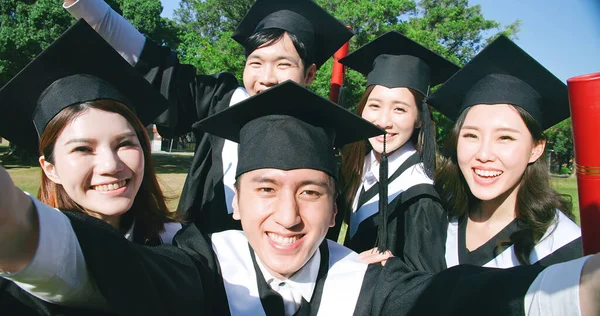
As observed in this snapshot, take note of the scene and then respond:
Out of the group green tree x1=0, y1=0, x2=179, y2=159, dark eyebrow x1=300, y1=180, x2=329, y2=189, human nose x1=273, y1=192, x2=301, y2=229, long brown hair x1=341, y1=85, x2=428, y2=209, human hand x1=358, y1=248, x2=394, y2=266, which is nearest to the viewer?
human nose x1=273, y1=192, x2=301, y2=229

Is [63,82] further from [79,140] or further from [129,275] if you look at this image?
[129,275]

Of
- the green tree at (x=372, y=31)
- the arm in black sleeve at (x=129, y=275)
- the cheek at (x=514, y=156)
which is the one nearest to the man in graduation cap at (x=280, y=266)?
the arm in black sleeve at (x=129, y=275)

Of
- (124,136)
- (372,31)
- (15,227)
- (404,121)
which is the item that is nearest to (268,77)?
(404,121)

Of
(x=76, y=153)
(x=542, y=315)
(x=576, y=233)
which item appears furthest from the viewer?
(x=576, y=233)

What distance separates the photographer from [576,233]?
2.20 m

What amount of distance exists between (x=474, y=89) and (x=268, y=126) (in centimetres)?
121

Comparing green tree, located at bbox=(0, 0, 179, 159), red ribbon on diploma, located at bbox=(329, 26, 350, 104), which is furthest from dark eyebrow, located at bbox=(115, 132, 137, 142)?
green tree, located at bbox=(0, 0, 179, 159)

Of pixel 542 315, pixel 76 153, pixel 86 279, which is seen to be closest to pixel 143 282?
pixel 86 279

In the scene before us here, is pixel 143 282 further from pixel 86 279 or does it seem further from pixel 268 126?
pixel 268 126

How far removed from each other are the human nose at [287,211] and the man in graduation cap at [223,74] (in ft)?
4.05

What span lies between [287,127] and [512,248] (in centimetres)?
130

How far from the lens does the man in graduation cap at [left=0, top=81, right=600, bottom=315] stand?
1171 millimetres

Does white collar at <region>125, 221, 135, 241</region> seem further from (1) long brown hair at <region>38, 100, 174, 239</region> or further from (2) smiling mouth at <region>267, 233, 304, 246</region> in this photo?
(2) smiling mouth at <region>267, 233, 304, 246</region>

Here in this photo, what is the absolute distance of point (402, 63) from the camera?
10.1 feet
